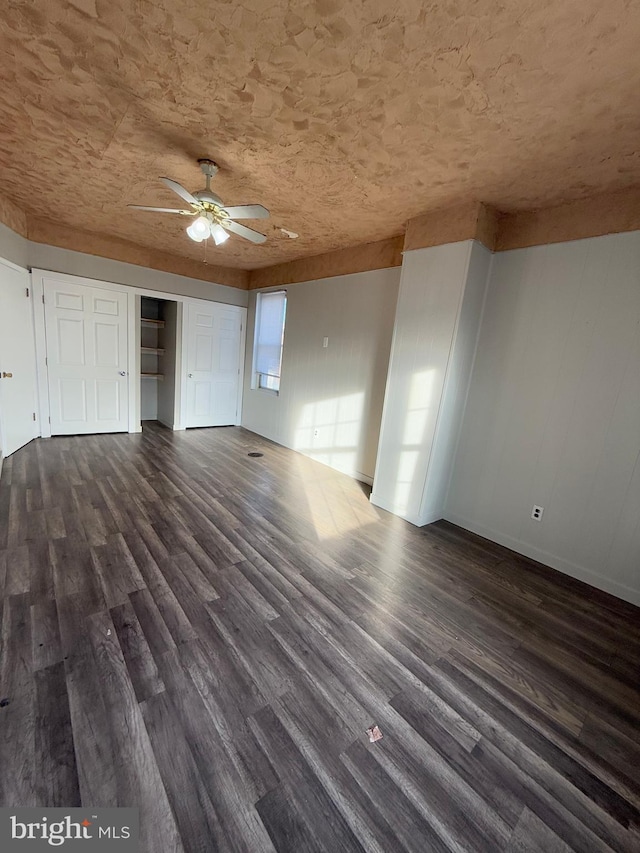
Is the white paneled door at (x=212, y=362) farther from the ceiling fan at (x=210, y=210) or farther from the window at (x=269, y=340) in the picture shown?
the ceiling fan at (x=210, y=210)

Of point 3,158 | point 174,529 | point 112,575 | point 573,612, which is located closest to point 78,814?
point 112,575

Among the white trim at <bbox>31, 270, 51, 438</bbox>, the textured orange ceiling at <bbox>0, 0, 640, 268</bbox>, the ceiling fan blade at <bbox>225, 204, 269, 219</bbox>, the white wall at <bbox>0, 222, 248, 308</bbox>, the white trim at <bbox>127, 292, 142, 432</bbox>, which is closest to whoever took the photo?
the textured orange ceiling at <bbox>0, 0, 640, 268</bbox>

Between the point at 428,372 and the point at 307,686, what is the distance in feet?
7.99

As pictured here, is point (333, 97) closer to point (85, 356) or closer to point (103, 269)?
point (103, 269)

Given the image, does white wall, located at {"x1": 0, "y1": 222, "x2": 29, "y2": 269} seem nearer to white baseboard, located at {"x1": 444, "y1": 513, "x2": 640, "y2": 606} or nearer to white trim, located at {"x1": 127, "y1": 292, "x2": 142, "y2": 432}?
white trim, located at {"x1": 127, "y1": 292, "x2": 142, "y2": 432}

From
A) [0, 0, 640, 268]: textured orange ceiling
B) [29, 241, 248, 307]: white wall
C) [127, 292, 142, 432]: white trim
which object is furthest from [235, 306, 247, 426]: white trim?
[0, 0, 640, 268]: textured orange ceiling

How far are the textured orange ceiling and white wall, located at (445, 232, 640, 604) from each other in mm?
580

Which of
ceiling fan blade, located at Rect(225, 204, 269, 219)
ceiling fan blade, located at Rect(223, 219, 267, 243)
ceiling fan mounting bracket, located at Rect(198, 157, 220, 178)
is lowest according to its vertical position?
ceiling fan blade, located at Rect(225, 204, 269, 219)

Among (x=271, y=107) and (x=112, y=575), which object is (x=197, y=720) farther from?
(x=271, y=107)

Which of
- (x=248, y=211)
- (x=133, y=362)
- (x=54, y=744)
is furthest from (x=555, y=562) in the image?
(x=133, y=362)

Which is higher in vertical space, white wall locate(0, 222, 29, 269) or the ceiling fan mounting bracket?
the ceiling fan mounting bracket

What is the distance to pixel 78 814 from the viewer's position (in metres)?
1.02

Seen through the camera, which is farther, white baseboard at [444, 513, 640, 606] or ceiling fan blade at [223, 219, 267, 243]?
ceiling fan blade at [223, 219, 267, 243]

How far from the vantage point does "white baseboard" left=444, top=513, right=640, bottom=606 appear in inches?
93.3
